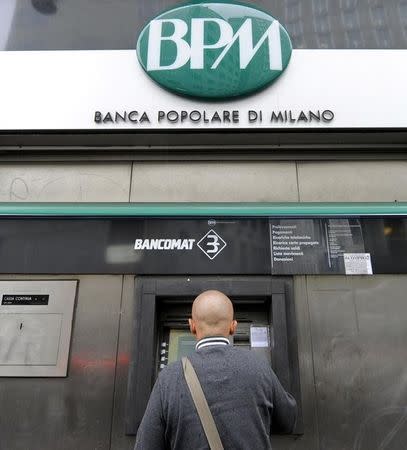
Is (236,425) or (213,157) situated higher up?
(213,157)

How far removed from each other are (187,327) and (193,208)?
1.09m

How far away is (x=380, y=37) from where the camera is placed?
4887 mm

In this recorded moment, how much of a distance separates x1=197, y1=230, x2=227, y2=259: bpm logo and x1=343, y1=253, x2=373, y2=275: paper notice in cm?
116

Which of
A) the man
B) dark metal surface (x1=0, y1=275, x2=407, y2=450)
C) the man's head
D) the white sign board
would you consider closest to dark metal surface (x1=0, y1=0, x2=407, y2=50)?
the white sign board

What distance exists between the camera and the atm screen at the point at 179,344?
3.68 metres

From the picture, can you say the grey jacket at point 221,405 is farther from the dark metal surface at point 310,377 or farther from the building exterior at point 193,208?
the dark metal surface at point 310,377

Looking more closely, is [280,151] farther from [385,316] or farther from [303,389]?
[303,389]

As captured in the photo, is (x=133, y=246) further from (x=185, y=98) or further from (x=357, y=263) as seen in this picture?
(x=357, y=263)

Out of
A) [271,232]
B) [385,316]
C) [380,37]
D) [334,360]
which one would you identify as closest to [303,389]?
[334,360]

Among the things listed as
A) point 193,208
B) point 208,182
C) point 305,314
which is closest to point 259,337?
point 305,314

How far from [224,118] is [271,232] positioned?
1319 mm

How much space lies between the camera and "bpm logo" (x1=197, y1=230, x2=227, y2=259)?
3.96 meters

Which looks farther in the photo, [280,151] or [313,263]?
[280,151]

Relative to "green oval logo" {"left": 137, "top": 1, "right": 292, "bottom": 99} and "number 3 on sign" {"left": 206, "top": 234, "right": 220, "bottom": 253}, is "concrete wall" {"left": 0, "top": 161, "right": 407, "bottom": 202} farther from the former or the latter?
"green oval logo" {"left": 137, "top": 1, "right": 292, "bottom": 99}
